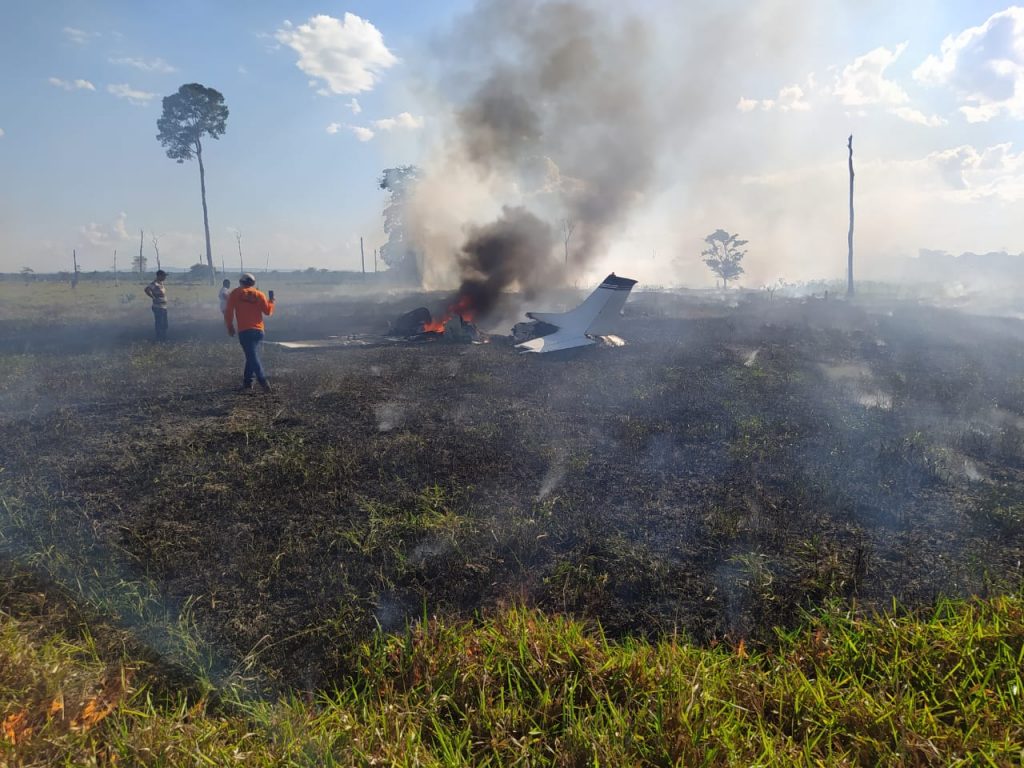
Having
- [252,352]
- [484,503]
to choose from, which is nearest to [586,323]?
[252,352]

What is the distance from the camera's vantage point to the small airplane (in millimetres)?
16141

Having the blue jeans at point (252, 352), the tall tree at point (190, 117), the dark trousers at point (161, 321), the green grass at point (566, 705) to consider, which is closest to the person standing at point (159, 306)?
the dark trousers at point (161, 321)

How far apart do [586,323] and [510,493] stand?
1148 centimetres

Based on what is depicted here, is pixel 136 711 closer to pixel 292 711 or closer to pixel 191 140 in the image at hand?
pixel 292 711

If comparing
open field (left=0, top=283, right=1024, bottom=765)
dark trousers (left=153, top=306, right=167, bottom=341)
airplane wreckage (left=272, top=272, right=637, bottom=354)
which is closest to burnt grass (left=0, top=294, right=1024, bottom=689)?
open field (left=0, top=283, right=1024, bottom=765)

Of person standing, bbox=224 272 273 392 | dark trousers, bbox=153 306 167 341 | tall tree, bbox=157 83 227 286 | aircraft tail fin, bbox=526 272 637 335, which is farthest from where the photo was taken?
tall tree, bbox=157 83 227 286

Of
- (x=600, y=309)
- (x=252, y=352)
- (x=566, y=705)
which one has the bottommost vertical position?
(x=566, y=705)

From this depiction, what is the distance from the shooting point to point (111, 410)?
8609 mm

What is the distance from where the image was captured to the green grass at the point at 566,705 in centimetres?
232

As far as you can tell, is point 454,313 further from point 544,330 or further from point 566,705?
point 566,705

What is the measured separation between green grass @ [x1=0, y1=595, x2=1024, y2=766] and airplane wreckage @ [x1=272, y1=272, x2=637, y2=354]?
12.4m

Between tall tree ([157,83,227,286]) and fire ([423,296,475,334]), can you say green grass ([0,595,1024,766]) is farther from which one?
tall tree ([157,83,227,286])

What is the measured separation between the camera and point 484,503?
5.44m

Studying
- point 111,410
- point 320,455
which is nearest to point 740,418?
point 320,455
